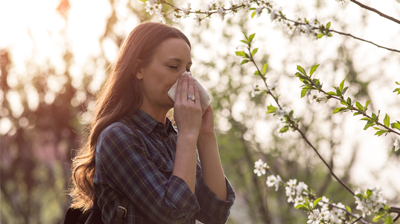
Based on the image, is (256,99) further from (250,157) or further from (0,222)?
(0,222)

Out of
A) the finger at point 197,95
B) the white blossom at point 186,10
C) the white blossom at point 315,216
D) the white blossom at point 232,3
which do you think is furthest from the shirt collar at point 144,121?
the white blossom at point 315,216

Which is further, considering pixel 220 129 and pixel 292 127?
pixel 220 129

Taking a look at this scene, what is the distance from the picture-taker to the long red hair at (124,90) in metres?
2.00

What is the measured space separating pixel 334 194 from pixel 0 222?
7.78 m

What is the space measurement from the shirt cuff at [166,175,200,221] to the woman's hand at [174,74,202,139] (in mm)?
279

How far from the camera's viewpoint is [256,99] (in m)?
8.47

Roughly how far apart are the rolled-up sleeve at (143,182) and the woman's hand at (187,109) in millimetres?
253

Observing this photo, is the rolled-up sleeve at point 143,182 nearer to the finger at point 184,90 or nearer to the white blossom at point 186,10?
the finger at point 184,90

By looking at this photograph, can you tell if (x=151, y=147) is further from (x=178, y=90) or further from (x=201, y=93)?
(x=201, y=93)

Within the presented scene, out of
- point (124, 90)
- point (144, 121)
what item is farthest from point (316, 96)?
point (124, 90)

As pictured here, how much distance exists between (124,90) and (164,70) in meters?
0.28

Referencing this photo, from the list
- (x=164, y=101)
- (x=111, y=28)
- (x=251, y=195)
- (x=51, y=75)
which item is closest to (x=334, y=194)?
(x=251, y=195)

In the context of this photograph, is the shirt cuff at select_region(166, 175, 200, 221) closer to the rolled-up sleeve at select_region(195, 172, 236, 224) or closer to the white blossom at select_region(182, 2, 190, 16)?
the rolled-up sleeve at select_region(195, 172, 236, 224)

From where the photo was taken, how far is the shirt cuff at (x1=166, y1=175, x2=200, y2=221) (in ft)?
5.40
